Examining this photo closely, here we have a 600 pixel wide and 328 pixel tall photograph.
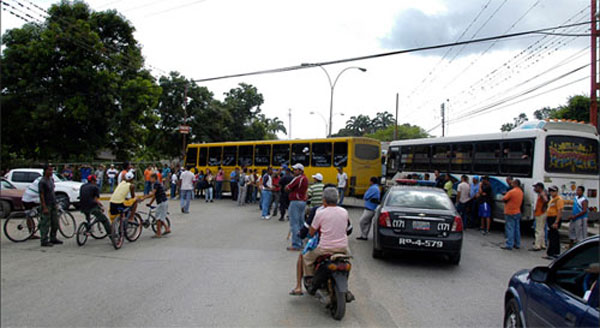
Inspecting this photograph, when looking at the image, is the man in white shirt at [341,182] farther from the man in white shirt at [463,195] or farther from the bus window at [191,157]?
the bus window at [191,157]

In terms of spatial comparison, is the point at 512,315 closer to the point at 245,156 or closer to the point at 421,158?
the point at 421,158

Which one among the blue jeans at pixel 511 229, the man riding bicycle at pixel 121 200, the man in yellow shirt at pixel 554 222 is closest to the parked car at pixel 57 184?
the man riding bicycle at pixel 121 200

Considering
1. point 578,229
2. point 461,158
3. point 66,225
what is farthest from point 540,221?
point 66,225

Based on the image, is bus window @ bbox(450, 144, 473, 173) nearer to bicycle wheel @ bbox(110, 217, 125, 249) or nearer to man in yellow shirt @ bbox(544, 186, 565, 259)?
man in yellow shirt @ bbox(544, 186, 565, 259)

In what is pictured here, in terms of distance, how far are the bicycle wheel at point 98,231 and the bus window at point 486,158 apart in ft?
40.0

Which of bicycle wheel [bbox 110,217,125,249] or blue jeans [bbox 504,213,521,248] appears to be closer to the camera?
bicycle wheel [bbox 110,217,125,249]

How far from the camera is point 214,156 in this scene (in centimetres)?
2675

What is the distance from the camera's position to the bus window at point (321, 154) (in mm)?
21922

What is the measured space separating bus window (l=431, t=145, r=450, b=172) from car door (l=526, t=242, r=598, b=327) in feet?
46.7

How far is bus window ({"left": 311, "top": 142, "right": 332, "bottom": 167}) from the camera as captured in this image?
71.9 ft

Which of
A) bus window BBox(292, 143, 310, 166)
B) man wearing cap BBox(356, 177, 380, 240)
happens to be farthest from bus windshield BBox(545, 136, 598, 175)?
bus window BBox(292, 143, 310, 166)

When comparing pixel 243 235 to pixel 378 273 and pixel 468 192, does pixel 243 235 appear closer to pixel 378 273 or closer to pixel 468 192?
pixel 378 273

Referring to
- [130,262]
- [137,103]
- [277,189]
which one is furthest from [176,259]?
[137,103]

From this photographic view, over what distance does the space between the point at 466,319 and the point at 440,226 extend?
2.82 m
